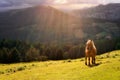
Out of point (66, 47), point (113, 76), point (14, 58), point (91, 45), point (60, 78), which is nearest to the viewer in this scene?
point (113, 76)

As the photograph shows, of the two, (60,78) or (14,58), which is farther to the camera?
(14,58)

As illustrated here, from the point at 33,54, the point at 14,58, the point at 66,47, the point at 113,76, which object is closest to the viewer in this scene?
the point at 113,76

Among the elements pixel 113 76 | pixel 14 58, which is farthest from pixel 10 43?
pixel 113 76

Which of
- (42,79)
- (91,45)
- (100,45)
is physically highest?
(91,45)

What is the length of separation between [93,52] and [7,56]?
88987 millimetres

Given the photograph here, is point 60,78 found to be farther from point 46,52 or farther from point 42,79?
point 46,52

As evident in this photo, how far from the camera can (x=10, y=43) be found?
165375mm

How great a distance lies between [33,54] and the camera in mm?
134500

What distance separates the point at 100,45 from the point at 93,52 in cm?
12576

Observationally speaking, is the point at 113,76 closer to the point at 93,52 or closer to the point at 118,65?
the point at 118,65

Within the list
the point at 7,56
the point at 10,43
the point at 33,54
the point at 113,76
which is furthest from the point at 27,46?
the point at 113,76

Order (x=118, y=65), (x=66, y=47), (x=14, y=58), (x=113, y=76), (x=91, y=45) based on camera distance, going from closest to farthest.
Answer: (x=113, y=76)
(x=118, y=65)
(x=91, y=45)
(x=14, y=58)
(x=66, y=47)

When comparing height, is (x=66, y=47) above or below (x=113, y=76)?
below

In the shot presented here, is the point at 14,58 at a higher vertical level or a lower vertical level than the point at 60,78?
lower
